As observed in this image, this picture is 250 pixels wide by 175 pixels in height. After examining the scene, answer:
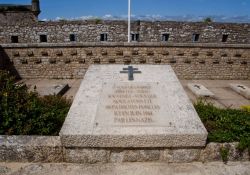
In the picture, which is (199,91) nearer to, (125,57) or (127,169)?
(125,57)

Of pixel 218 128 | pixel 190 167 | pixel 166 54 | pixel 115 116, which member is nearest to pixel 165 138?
pixel 190 167

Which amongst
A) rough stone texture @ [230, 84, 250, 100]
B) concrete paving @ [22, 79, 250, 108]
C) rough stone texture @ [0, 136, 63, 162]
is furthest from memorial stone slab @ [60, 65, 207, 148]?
rough stone texture @ [230, 84, 250, 100]

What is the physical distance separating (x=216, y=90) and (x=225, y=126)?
16.8ft

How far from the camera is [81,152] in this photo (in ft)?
10.9

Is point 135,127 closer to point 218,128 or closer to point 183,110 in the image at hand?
point 183,110

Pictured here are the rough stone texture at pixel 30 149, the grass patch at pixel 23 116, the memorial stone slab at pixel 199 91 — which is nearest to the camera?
the rough stone texture at pixel 30 149

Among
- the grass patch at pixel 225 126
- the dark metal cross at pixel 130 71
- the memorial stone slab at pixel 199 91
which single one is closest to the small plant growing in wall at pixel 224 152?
the grass patch at pixel 225 126

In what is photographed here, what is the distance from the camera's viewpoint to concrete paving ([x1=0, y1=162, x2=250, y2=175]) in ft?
10.4

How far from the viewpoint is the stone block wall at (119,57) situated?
32.5ft

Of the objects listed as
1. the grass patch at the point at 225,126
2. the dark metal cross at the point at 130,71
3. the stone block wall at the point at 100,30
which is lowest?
the grass patch at the point at 225,126

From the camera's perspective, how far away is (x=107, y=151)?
333 cm

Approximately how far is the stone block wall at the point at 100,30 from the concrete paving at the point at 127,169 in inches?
584

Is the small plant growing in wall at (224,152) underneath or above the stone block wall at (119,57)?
underneath

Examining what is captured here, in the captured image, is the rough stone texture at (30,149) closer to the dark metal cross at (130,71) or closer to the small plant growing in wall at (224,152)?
the dark metal cross at (130,71)
